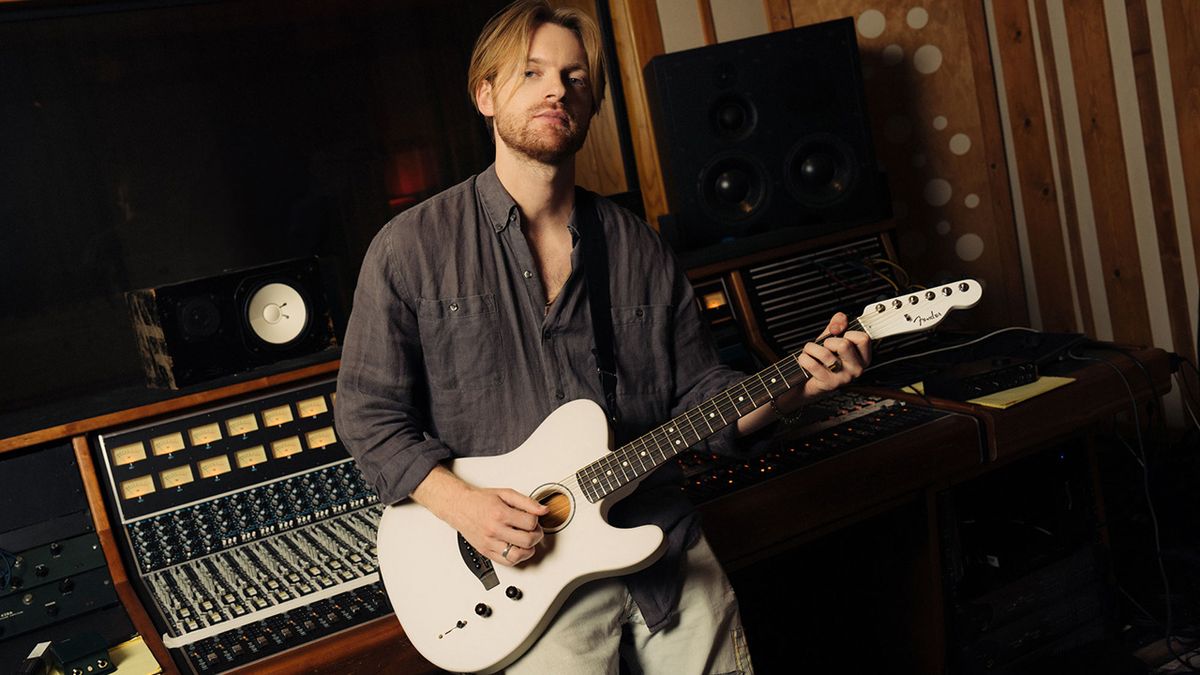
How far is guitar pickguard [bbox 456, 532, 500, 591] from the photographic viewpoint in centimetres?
141

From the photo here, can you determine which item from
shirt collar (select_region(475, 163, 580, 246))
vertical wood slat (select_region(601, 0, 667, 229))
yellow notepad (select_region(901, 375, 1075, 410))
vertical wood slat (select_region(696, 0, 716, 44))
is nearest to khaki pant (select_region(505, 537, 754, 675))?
shirt collar (select_region(475, 163, 580, 246))

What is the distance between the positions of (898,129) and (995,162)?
319 mm

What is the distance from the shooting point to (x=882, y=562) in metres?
2.12

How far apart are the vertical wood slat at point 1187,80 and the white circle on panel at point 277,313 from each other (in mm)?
2431

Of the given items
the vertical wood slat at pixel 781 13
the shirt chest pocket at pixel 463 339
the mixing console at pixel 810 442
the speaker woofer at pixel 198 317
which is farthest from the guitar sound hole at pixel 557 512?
the vertical wood slat at pixel 781 13

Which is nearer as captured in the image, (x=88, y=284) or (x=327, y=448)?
(x=327, y=448)

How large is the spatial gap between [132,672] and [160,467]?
0.51 metres

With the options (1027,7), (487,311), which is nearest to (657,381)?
(487,311)

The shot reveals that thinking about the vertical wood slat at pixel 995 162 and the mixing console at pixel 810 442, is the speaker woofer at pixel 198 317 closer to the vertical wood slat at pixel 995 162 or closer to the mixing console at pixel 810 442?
the mixing console at pixel 810 442

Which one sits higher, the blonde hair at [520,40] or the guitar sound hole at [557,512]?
the blonde hair at [520,40]

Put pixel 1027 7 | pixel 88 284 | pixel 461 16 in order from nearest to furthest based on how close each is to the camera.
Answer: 1. pixel 88 284
2. pixel 461 16
3. pixel 1027 7

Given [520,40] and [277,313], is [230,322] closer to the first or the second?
[277,313]

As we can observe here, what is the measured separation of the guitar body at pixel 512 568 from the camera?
4.51 ft

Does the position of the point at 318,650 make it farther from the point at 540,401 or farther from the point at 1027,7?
the point at 1027,7
